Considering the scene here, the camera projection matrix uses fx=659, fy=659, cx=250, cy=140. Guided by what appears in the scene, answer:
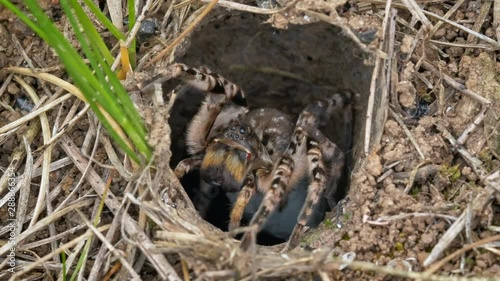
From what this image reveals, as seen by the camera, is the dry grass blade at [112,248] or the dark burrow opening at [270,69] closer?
the dry grass blade at [112,248]

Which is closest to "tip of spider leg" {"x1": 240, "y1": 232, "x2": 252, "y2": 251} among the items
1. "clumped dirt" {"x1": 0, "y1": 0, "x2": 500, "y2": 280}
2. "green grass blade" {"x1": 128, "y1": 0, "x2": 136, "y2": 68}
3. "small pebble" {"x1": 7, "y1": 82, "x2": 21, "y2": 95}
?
"clumped dirt" {"x1": 0, "y1": 0, "x2": 500, "y2": 280}

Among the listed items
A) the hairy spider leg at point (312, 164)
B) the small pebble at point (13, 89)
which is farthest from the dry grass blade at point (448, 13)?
the small pebble at point (13, 89)

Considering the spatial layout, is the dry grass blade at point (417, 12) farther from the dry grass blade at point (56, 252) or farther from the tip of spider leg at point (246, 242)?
the dry grass blade at point (56, 252)

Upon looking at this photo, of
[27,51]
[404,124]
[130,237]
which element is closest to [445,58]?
[404,124]

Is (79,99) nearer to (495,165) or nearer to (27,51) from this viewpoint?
(27,51)

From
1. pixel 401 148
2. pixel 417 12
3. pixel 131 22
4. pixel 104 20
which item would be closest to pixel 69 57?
pixel 104 20

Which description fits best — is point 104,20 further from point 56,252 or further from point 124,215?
point 56,252

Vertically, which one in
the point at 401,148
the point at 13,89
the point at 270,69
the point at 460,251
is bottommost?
the point at 460,251
